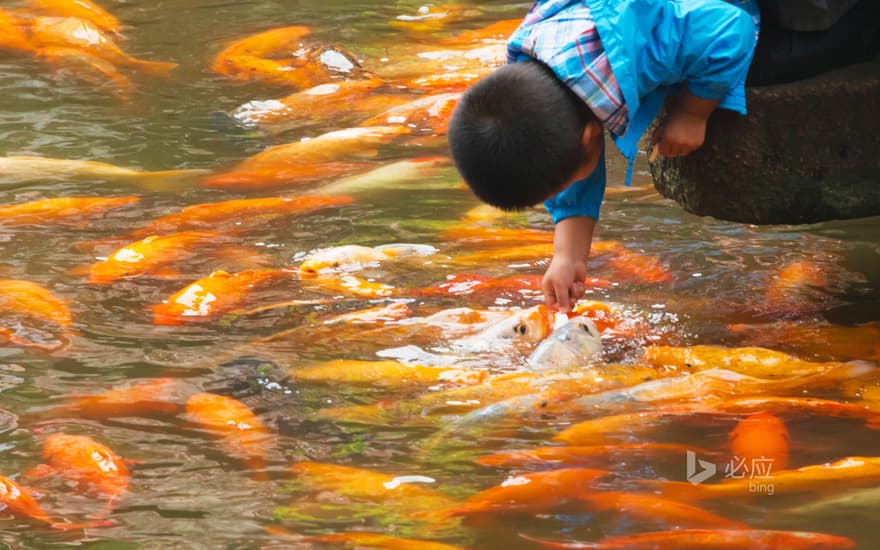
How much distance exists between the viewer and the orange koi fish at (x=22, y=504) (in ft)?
9.18

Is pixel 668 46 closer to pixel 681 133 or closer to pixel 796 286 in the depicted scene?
pixel 681 133

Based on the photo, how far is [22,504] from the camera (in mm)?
2877

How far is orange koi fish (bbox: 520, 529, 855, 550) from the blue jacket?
942 millimetres

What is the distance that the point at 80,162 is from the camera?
20.1 feet

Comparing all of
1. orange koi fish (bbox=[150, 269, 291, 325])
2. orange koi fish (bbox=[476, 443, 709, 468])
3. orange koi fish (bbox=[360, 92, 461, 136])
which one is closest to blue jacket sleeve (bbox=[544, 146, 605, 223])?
orange koi fish (bbox=[476, 443, 709, 468])

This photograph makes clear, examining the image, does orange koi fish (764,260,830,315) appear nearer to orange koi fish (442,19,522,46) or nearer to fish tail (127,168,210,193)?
fish tail (127,168,210,193)

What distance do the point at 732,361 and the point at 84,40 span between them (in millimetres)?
5951

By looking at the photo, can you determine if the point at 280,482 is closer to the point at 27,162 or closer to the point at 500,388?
the point at 500,388

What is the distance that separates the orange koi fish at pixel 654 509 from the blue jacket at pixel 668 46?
791 mm

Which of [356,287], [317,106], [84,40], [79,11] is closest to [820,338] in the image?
[356,287]

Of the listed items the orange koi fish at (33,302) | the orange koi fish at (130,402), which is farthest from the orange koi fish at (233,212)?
the orange koi fish at (130,402)

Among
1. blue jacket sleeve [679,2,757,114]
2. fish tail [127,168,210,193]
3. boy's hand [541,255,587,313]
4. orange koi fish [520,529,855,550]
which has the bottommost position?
fish tail [127,168,210,193]

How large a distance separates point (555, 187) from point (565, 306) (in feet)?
2.22

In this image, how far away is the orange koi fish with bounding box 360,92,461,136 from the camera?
6.79m
